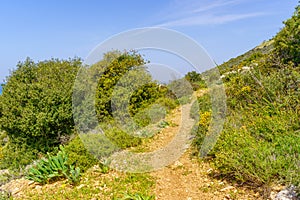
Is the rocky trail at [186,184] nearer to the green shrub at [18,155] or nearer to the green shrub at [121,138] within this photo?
the green shrub at [121,138]

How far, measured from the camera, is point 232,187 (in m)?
4.28

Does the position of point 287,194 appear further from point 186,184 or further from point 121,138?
point 121,138

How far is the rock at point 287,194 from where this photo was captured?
349cm

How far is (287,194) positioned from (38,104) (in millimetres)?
6756

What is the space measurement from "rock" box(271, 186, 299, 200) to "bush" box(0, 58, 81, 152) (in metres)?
6.27

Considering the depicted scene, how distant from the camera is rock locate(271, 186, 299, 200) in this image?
3.49 meters

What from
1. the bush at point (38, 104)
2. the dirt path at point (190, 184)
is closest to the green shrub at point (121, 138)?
the dirt path at point (190, 184)

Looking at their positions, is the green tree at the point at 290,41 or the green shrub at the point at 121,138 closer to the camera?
the green shrub at the point at 121,138

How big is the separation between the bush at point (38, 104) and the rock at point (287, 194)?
6.27 m

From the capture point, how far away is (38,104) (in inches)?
314

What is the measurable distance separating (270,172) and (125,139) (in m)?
3.66

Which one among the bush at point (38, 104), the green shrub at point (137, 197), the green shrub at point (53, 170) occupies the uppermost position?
the bush at point (38, 104)

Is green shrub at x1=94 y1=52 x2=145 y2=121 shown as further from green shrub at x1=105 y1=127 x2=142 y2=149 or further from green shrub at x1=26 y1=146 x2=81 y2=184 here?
green shrub at x1=26 y1=146 x2=81 y2=184

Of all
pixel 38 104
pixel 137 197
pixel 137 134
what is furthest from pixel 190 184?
pixel 38 104
